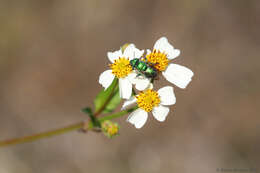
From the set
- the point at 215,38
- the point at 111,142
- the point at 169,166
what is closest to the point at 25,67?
the point at 111,142

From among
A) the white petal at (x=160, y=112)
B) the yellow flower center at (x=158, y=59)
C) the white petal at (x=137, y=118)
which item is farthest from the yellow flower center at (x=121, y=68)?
the white petal at (x=160, y=112)

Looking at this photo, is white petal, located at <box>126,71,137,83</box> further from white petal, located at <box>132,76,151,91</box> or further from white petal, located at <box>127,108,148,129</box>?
white petal, located at <box>127,108,148,129</box>

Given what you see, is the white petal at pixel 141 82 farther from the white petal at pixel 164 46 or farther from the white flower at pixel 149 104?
the white petal at pixel 164 46

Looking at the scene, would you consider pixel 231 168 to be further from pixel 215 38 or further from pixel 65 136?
pixel 65 136

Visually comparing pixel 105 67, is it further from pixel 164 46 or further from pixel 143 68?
pixel 143 68

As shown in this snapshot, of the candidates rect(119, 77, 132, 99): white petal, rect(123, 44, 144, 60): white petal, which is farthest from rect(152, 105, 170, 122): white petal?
rect(123, 44, 144, 60): white petal

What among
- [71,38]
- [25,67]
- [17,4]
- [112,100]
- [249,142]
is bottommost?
[112,100]
